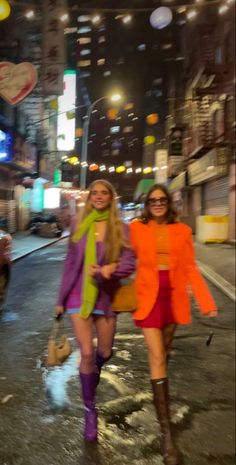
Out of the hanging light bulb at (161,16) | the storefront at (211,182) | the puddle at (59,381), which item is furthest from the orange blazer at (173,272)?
the storefront at (211,182)

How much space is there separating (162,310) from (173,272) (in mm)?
292

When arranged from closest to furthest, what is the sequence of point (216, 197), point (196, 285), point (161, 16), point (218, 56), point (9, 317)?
point (196, 285)
point (9, 317)
point (161, 16)
point (218, 56)
point (216, 197)

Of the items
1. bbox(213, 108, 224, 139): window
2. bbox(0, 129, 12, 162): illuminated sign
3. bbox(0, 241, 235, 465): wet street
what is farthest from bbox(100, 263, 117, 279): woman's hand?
bbox(213, 108, 224, 139): window

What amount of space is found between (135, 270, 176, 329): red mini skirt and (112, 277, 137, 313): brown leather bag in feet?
0.43

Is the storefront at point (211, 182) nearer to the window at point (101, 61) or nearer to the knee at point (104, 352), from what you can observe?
the window at point (101, 61)

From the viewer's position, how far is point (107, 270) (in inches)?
142

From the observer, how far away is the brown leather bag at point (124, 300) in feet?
12.3

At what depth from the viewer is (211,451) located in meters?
3.71

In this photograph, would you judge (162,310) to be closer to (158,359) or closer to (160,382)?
(158,359)

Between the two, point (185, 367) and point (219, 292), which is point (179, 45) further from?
point (185, 367)

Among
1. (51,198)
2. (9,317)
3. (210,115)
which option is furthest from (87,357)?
(51,198)

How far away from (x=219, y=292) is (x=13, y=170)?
22797 mm

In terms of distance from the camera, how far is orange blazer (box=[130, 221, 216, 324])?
149 inches

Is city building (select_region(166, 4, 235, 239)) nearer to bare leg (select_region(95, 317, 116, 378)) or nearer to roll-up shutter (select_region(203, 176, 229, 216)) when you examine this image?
roll-up shutter (select_region(203, 176, 229, 216))
